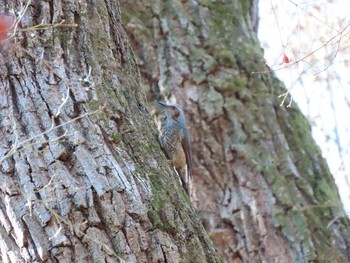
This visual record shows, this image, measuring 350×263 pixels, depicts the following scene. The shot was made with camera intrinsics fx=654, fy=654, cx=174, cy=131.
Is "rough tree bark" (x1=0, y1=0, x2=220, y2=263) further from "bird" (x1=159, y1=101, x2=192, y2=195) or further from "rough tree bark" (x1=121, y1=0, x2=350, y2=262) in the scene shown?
"rough tree bark" (x1=121, y1=0, x2=350, y2=262)

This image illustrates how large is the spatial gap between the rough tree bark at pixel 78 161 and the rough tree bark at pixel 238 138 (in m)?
1.47

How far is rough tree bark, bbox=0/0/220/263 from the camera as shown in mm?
2037

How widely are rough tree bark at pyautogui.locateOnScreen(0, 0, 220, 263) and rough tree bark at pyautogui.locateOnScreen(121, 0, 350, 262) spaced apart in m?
1.47

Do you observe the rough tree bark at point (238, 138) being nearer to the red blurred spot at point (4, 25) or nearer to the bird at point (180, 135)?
the bird at point (180, 135)

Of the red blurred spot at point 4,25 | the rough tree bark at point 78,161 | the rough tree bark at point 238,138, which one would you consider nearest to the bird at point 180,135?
the rough tree bark at point 238,138

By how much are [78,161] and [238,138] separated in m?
1.96

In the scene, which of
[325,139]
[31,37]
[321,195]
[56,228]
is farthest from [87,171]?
[325,139]

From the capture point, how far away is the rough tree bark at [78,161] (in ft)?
6.68

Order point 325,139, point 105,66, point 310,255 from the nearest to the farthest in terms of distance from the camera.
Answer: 1. point 105,66
2. point 310,255
3. point 325,139

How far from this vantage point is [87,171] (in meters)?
2.14

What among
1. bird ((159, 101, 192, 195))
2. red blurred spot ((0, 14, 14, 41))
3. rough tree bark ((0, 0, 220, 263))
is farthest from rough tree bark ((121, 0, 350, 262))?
red blurred spot ((0, 14, 14, 41))

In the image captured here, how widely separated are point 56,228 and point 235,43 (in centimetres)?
246

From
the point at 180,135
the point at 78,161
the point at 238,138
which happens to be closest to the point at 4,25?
the point at 78,161

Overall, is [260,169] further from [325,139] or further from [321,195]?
[325,139]
